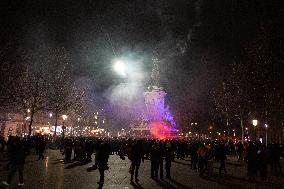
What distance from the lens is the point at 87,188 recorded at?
1511 cm

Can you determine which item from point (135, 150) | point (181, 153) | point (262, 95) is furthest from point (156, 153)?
point (262, 95)

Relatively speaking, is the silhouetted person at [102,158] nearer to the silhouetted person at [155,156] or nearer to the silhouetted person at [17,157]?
the silhouetted person at [17,157]

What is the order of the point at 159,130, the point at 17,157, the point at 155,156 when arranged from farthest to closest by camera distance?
the point at 159,130
the point at 155,156
the point at 17,157

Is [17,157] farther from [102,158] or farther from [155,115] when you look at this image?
[155,115]

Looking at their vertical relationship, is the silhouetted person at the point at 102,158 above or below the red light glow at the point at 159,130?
below

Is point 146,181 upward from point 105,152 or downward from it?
downward

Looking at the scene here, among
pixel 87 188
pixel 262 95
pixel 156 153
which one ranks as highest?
pixel 262 95

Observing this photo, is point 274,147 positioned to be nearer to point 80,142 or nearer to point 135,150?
point 135,150

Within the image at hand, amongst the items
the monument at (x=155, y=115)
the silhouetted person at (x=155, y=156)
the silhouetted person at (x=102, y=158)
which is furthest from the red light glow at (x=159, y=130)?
the silhouetted person at (x=102, y=158)

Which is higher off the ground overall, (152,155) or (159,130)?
(159,130)

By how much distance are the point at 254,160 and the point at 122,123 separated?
12952 centimetres

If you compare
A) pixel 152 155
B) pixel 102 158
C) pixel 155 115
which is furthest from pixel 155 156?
pixel 155 115

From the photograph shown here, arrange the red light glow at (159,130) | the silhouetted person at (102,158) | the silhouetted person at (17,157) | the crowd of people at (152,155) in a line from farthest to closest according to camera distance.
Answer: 1. the red light glow at (159,130)
2. the silhouetted person at (102,158)
3. the crowd of people at (152,155)
4. the silhouetted person at (17,157)

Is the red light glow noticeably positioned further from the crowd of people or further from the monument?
the crowd of people
